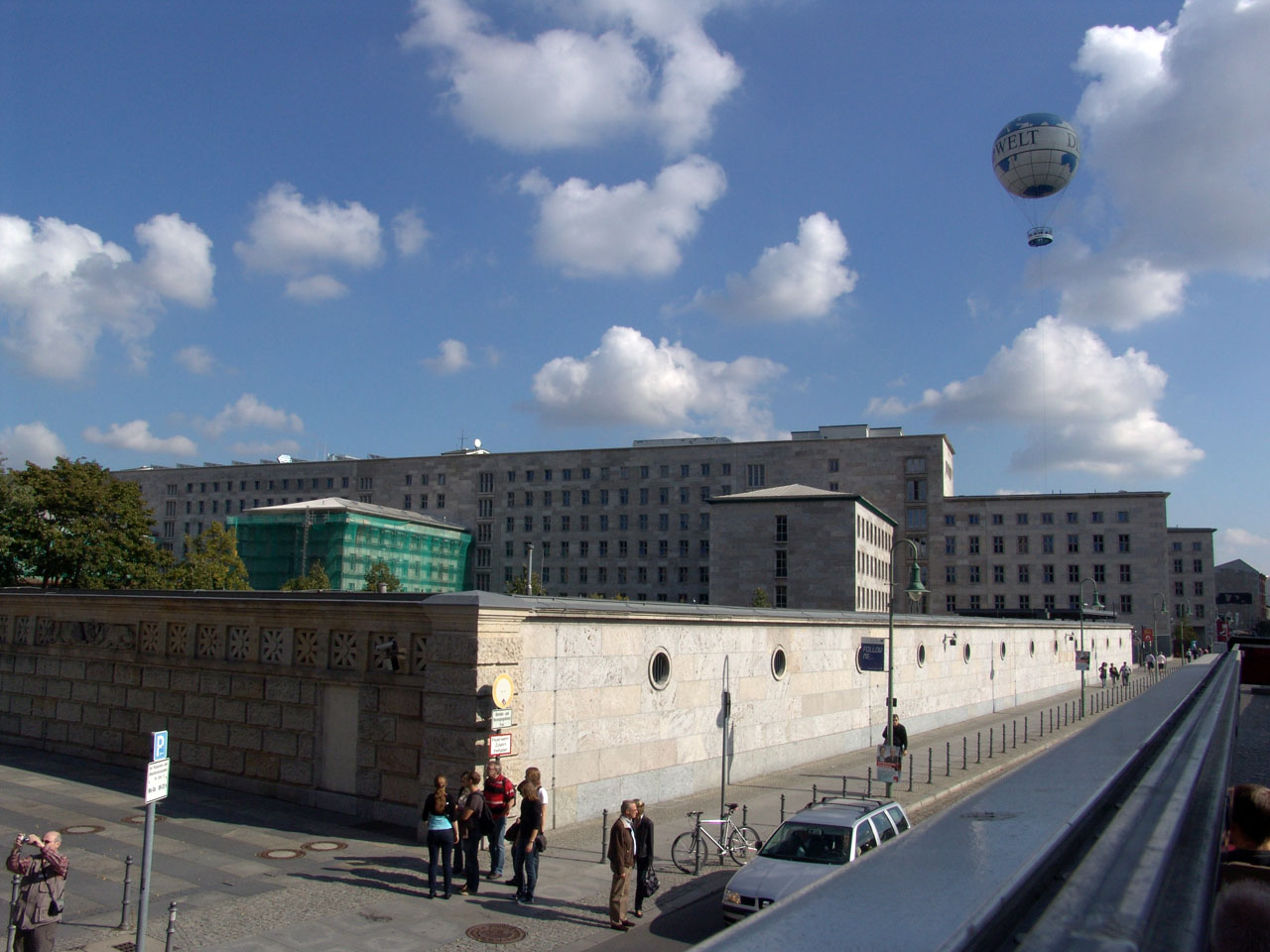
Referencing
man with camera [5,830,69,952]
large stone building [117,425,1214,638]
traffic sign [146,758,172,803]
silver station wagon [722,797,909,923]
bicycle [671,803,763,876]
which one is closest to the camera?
man with camera [5,830,69,952]

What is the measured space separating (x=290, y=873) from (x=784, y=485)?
307 ft

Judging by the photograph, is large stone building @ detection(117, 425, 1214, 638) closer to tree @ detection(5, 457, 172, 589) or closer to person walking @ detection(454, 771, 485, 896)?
tree @ detection(5, 457, 172, 589)

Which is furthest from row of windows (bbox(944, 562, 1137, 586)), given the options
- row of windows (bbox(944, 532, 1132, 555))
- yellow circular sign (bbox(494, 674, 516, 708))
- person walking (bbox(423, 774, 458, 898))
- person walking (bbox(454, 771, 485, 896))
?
person walking (bbox(423, 774, 458, 898))

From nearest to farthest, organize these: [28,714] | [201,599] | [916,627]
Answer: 1. [201,599]
2. [28,714]
3. [916,627]

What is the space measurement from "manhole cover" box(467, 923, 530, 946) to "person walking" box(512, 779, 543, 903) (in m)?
0.95

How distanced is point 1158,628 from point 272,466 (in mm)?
122306

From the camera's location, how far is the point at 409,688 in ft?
57.6

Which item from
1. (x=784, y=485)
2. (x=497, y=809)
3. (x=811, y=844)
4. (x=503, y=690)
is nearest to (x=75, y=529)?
(x=503, y=690)

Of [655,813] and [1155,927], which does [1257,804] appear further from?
[655,813]

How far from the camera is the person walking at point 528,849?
529 inches

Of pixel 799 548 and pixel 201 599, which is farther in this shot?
pixel 799 548

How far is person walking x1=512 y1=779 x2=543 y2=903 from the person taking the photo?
13438 millimetres

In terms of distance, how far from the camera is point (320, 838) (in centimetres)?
1650

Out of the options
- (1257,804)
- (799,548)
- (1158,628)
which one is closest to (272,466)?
(799,548)
